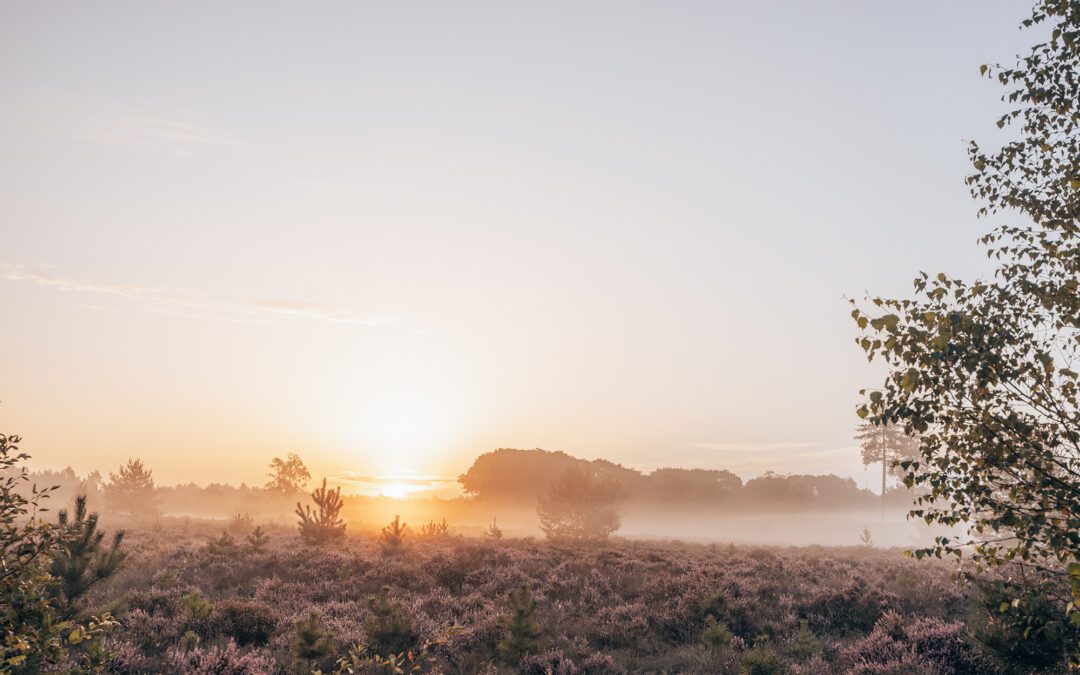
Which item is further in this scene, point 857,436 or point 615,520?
point 857,436

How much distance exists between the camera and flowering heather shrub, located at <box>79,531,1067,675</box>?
11.5 metres

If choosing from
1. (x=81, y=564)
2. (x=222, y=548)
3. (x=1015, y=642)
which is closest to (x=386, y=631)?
(x=81, y=564)

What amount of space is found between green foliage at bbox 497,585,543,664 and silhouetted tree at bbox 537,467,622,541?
3319 centimetres

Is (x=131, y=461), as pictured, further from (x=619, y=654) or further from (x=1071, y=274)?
(x=1071, y=274)

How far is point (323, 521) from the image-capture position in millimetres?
25953

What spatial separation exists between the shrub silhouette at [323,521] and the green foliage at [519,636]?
619 inches

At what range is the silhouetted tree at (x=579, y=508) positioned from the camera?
44938 millimetres

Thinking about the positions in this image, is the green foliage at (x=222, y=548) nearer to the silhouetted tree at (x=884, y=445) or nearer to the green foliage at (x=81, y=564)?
the green foliage at (x=81, y=564)

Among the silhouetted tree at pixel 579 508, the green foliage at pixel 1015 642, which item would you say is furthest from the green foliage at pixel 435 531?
the green foliage at pixel 1015 642

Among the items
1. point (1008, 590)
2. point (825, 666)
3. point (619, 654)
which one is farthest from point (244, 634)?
point (1008, 590)

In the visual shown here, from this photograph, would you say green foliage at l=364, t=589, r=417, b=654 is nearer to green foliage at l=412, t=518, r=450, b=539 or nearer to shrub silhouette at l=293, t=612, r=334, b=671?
shrub silhouette at l=293, t=612, r=334, b=671

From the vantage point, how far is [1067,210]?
27.5 ft

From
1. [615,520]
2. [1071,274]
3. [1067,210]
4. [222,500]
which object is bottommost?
[222,500]

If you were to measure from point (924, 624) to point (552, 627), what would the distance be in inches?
319
